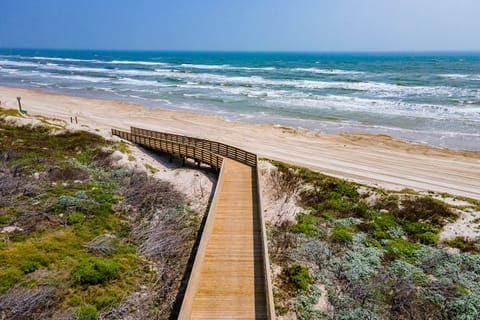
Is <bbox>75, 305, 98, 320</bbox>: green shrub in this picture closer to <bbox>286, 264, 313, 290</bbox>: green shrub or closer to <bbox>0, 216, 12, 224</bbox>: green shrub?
<bbox>286, 264, 313, 290</bbox>: green shrub

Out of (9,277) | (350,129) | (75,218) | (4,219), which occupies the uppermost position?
(350,129)

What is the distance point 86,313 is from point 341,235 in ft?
29.8

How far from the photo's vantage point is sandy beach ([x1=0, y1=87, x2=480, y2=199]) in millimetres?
19156

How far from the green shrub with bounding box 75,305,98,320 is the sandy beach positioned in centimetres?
1550

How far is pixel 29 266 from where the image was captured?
9.62 m

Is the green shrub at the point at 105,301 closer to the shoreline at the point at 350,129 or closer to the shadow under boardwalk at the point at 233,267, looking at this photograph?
the shadow under boardwalk at the point at 233,267

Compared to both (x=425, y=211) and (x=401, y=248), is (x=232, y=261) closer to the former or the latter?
(x=401, y=248)

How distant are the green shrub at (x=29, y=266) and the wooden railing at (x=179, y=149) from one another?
35.0 ft

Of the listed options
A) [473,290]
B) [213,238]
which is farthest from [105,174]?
[473,290]

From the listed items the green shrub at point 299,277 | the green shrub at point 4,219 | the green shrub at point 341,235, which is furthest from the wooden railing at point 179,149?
the green shrub at point 4,219

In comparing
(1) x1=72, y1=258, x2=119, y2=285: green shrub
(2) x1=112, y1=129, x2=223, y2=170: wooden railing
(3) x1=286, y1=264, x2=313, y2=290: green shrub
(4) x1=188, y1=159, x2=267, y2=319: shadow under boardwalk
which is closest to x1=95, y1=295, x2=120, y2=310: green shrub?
(1) x1=72, y1=258, x2=119, y2=285: green shrub

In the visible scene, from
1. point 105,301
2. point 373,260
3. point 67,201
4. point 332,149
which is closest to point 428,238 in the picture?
point 373,260

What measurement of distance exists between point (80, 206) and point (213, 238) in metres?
6.39

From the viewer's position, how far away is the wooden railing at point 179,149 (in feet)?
63.8
